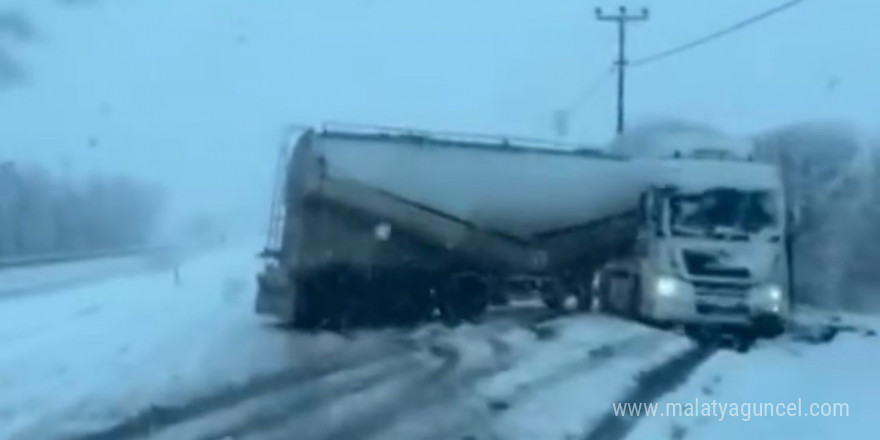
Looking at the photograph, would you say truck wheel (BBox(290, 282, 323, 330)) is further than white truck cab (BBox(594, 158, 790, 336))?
Yes

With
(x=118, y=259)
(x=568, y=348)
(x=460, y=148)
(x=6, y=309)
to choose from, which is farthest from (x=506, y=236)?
(x=118, y=259)

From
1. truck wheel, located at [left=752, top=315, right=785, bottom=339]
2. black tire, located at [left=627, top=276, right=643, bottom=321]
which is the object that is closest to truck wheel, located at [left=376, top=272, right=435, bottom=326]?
black tire, located at [left=627, top=276, right=643, bottom=321]

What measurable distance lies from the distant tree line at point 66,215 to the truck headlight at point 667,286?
174 ft

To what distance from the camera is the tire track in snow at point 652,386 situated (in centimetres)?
1465

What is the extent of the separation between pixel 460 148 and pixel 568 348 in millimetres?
7065

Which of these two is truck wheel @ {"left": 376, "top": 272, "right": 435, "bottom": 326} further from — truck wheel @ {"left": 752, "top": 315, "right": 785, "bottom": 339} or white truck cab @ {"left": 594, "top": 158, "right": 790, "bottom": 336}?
truck wheel @ {"left": 752, "top": 315, "right": 785, "bottom": 339}

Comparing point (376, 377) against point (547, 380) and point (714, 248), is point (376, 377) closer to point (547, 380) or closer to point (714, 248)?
point (547, 380)

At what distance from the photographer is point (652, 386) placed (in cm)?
1878

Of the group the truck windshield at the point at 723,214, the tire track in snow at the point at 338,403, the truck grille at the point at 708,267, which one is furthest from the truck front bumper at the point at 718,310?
the tire track in snow at the point at 338,403

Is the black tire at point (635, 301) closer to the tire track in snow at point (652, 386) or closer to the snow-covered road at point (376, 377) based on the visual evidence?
the snow-covered road at point (376, 377)

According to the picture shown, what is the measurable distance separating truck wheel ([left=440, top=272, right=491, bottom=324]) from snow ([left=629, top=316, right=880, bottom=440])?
523cm

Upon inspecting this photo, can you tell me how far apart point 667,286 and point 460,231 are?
3.81m

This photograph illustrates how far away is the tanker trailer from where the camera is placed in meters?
27.5

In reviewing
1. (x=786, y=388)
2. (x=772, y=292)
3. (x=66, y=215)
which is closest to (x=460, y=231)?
(x=772, y=292)
